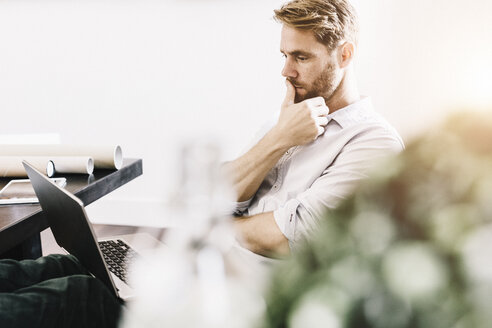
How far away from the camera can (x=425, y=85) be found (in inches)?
102

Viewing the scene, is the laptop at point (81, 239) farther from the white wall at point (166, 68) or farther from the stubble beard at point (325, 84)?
Answer: the white wall at point (166, 68)

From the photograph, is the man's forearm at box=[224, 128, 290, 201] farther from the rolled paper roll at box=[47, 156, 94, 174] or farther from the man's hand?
the rolled paper roll at box=[47, 156, 94, 174]

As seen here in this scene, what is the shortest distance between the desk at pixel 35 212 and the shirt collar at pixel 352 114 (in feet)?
2.27

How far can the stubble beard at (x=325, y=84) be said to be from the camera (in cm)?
154

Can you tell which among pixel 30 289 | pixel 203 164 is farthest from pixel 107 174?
pixel 203 164

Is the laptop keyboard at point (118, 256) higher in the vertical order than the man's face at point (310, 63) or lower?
lower

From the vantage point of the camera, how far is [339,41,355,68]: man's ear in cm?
155

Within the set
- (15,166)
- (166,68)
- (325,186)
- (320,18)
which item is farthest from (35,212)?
(166,68)

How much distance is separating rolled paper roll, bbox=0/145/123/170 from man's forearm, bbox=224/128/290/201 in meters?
0.36

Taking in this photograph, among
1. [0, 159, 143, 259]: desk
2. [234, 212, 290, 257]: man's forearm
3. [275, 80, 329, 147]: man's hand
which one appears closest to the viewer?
[0, 159, 143, 259]: desk

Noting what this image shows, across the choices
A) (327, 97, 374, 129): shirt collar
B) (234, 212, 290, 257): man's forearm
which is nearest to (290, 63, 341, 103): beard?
(327, 97, 374, 129): shirt collar

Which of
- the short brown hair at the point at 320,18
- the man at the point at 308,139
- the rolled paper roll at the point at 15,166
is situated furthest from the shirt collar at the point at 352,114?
the rolled paper roll at the point at 15,166

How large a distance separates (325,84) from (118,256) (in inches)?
32.6

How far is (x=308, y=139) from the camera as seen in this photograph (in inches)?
55.8
